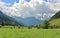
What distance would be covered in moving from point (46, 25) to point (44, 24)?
199 centimetres

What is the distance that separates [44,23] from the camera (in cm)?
15075

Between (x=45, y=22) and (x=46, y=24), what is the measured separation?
2.64m

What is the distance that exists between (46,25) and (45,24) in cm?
154

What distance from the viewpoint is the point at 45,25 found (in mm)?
147750

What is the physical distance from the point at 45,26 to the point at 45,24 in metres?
3.37

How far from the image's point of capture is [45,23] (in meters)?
151

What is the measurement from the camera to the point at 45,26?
481 feet

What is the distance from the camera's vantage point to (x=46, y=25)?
148625mm

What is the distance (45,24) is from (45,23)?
46.6 inches

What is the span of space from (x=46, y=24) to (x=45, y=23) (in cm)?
122

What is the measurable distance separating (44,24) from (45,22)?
3.13 meters

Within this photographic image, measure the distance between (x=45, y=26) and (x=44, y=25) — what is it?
153 centimetres

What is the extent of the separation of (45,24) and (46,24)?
928 millimetres
